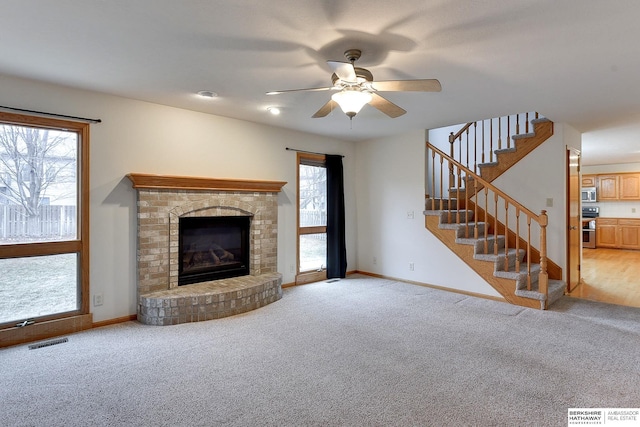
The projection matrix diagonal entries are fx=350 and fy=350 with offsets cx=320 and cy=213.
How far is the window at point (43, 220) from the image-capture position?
10.7ft

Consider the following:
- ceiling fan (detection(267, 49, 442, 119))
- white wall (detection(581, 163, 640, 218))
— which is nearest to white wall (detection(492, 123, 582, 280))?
ceiling fan (detection(267, 49, 442, 119))

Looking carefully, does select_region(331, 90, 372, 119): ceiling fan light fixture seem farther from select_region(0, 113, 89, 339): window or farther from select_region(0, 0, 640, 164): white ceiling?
select_region(0, 113, 89, 339): window

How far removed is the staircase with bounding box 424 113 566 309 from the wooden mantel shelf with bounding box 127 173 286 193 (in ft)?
8.18

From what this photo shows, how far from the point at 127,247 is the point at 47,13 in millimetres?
2395

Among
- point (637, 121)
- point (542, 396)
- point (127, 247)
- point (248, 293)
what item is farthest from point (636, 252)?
point (127, 247)

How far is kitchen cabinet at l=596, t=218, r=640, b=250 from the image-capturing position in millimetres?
9258

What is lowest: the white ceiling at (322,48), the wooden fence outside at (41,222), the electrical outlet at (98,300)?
the electrical outlet at (98,300)

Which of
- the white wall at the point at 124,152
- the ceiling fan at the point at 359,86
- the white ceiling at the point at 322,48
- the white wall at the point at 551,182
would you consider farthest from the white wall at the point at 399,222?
the ceiling fan at the point at 359,86

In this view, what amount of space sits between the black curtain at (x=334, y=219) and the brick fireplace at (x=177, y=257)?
4.75 feet

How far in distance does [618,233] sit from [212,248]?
1068 centimetres

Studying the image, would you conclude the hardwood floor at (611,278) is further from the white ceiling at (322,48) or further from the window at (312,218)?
the window at (312,218)

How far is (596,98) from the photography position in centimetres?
372

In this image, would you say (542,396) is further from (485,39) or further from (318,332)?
(485,39)

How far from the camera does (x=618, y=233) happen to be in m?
9.48
